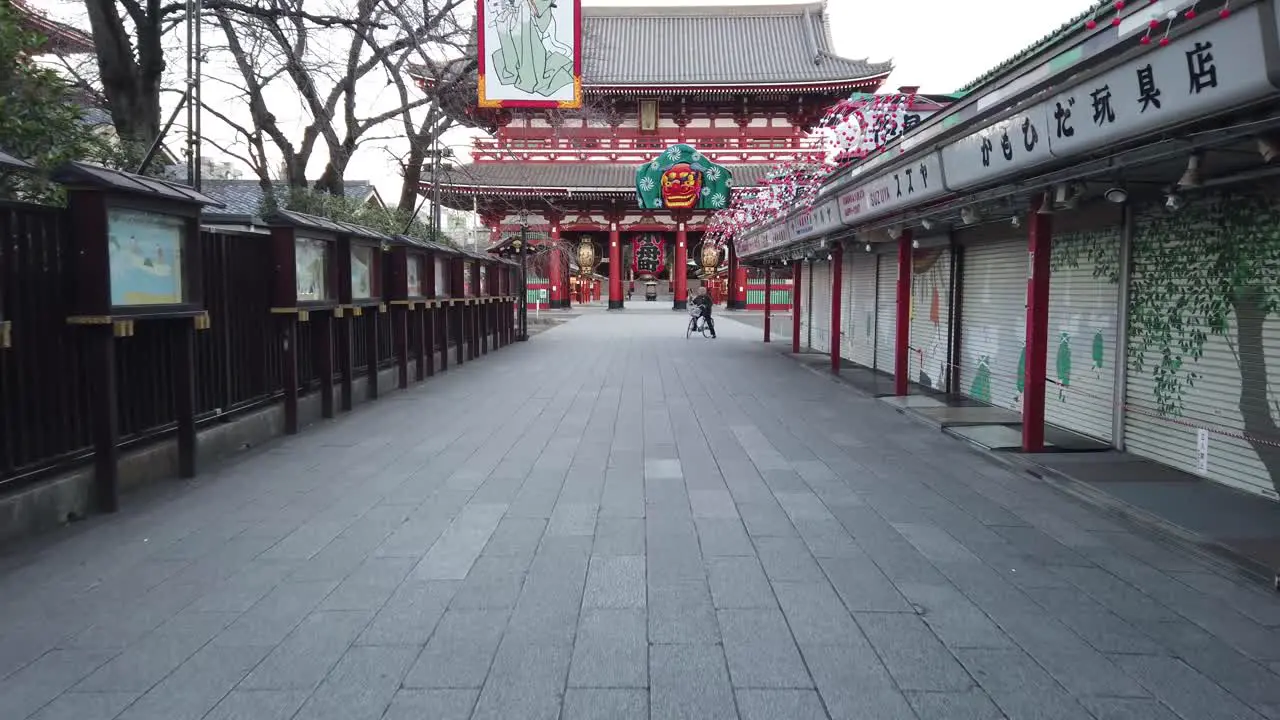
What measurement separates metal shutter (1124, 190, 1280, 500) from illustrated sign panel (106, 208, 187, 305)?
767 cm

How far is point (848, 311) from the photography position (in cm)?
1686

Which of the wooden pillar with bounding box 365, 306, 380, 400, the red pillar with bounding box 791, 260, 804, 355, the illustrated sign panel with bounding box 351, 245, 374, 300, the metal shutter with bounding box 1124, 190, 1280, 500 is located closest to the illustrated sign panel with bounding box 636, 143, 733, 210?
the red pillar with bounding box 791, 260, 804, 355

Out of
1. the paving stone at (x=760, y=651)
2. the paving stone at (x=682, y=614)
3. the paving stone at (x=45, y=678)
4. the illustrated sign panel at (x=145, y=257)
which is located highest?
the illustrated sign panel at (x=145, y=257)

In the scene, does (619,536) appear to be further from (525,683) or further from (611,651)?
(525,683)

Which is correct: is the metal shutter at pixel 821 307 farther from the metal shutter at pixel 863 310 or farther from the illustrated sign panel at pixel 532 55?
the illustrated sign panel at pixel 532 55

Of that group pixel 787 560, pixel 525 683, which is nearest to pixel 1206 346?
pixel 787 560

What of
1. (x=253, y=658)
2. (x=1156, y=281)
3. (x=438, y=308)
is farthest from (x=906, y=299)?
(x=253, y=658)

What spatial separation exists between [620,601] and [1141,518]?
145 inches

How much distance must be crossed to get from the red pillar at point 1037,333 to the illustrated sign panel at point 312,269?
7.05 m

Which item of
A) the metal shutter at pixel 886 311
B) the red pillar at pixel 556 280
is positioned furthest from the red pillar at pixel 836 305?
the red pillar at pixel 556 280

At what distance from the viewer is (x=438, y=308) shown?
1485 centimetres

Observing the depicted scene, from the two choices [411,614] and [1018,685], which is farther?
[411,614]

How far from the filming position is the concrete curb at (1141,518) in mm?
4441

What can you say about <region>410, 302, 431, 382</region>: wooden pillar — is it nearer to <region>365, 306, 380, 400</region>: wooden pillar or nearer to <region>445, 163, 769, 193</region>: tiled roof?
<region>365, 306, 380, 400</region>: wooden pillar
